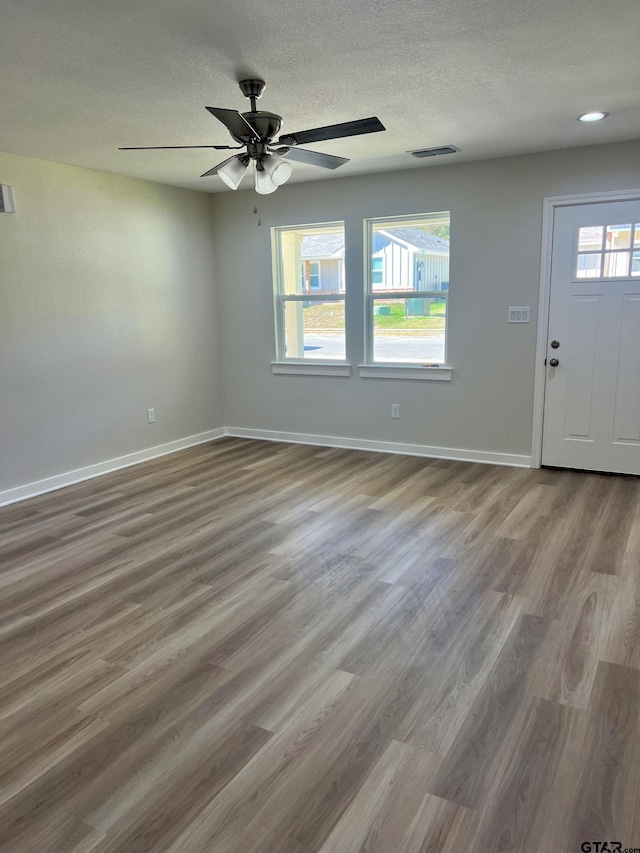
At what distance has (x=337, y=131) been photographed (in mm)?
2613

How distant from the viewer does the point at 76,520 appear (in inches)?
155

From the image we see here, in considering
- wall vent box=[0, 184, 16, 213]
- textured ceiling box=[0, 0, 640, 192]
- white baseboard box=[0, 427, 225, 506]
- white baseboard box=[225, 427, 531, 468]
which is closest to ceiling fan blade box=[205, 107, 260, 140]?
textured ceiling box=[0, 0, 640, 192]

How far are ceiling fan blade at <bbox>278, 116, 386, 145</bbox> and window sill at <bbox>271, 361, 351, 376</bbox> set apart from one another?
2979mm

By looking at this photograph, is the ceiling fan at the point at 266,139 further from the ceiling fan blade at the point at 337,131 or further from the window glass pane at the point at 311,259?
the window glass pane at the point at 311,259

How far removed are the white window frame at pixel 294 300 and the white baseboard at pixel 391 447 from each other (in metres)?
0.67

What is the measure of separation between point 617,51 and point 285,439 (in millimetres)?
4302

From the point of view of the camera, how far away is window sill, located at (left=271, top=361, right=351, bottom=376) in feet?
18.5

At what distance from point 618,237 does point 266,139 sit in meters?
2.90

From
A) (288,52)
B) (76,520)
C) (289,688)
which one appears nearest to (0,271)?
(76,520)

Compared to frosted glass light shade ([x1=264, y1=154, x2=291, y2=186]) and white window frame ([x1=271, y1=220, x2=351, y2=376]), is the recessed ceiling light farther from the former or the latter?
white window frame ([x1=271, y1=220, x2=351, y2=376])

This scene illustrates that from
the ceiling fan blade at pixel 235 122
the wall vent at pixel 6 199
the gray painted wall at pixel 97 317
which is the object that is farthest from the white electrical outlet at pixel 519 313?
the wall vent at pixel 6 199

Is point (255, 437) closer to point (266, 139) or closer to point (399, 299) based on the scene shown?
point (399, 299)

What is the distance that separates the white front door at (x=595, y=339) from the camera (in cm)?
430

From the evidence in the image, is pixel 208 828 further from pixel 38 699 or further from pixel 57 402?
pixel 57 402
